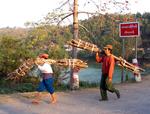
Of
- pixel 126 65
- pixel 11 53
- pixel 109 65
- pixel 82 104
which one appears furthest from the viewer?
pixel 11 53

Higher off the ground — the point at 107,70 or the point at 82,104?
the point at 107,70

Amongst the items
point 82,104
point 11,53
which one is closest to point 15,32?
point 11,53

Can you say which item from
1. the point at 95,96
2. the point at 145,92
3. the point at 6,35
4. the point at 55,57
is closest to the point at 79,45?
the point at 95,96

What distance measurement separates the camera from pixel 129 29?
19.2 meters

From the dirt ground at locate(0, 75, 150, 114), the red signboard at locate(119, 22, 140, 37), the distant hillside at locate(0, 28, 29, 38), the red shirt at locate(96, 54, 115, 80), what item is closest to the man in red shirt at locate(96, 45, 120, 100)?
the red shirt at locate(96, 54, 115, 80)

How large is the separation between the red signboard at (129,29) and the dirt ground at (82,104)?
395cm

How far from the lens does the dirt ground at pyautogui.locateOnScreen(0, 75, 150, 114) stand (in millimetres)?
11461

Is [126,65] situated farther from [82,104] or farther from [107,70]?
[82,104]

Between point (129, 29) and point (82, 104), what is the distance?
24.1ft

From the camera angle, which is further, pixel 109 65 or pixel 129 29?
pixel 129 29

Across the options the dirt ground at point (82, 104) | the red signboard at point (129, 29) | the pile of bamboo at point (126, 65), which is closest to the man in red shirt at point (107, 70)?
the dirt ground at point (82, 104)

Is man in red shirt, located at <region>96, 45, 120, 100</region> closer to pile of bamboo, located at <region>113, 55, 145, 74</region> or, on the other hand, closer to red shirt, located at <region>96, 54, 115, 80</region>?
red shirt, located at <region>96, 54, 115, 80</region>

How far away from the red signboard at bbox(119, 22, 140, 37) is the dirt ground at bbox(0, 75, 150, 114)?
13.0 feet

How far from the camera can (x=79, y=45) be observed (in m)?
14.9
